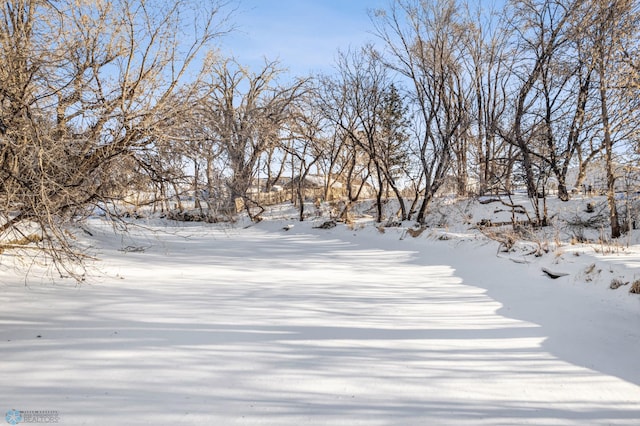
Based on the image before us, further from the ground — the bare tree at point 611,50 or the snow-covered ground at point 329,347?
the bare tree at point 611,50

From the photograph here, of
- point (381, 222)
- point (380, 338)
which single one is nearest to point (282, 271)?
point (380, 338)

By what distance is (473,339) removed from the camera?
3262 mm

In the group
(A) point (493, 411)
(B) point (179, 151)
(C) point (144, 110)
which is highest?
(C) point (144, 110)

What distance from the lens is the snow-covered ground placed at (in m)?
2.21

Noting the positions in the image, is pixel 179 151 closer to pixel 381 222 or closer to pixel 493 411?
pixel 493 411

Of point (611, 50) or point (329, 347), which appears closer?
point (329, 347)

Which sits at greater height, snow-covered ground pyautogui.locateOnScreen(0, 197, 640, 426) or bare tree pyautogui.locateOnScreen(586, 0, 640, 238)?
bare tree pyautogui.locateOnScreen(586, 0, 640, 238)

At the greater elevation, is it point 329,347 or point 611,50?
point 611,50

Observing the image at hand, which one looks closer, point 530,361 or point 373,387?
point 373,387

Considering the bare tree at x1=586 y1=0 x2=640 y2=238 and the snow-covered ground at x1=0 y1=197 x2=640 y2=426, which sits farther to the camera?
the bare tree at x1=586 y1=0 x2=640 y2=238

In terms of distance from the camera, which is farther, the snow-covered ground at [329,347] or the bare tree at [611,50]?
the bare tree at [611,50]

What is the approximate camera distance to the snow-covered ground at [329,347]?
2.21 meters

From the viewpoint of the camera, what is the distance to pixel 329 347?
304 centimetres

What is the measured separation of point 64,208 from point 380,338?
3.37 meters
